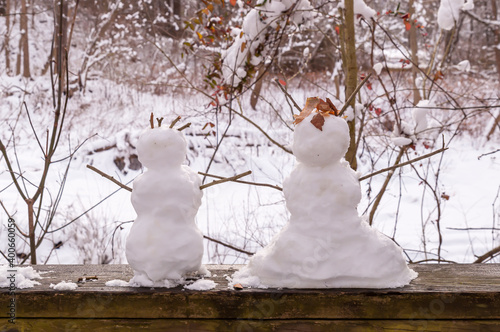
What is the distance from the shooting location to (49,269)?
1.42 meters

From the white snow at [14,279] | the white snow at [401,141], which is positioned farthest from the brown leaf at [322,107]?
the white snow at [401,141]

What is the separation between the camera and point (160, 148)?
1233 mm

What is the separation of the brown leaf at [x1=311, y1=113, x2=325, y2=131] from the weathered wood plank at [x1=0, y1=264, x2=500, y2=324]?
38 centimetres

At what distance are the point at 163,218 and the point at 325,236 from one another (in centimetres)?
40

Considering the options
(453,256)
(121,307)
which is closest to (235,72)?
(121,307)

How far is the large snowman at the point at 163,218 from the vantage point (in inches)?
47.0

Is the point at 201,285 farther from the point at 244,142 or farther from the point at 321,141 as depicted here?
the point at 244,142

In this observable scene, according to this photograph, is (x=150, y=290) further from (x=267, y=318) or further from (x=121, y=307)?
(x=267, y=318)

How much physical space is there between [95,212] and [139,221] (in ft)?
9.81

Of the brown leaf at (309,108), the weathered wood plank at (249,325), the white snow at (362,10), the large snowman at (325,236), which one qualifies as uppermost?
the white snow at (362,10)

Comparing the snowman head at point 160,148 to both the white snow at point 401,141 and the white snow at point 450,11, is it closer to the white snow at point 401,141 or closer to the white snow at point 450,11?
the white snow at point 401,141

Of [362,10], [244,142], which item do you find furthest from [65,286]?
[244,142]

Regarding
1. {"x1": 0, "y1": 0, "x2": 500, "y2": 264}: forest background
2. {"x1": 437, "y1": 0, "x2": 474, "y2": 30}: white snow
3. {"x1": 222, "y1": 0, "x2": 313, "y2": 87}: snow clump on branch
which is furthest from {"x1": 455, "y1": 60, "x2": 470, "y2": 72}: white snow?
{"x1": 222, "y1": 0, "x2": 313, "y2": 87}: snow clump on branch

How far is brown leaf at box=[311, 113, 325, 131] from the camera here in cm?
117
